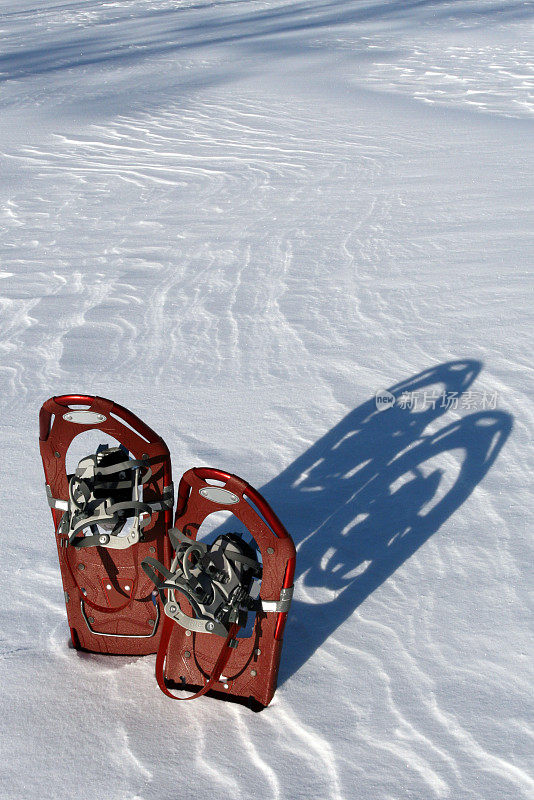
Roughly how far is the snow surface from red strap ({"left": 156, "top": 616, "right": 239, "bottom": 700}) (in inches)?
5.7

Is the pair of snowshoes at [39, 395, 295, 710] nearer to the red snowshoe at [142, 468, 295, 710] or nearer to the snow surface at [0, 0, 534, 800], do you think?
the red snowshoe at [142, 468, 295, 710]

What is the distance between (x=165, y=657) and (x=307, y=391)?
2.34 m

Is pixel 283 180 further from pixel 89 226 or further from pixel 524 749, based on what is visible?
pixel 524 749

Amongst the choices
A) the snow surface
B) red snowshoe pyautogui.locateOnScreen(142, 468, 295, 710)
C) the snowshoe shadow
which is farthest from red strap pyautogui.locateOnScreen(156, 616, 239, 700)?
the snowshoe shadow

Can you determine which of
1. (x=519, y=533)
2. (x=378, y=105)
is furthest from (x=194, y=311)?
(x=378, y=105)

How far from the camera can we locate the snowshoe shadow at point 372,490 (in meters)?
3.17

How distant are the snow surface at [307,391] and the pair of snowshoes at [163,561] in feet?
0.47

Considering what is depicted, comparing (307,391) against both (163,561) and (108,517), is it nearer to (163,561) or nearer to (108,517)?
(163,561)

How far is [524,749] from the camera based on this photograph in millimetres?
2480

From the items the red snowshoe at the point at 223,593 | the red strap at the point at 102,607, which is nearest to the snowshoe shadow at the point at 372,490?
the red snowshoe at the point at 223,593

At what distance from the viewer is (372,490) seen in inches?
150

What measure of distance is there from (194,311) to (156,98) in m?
8.04

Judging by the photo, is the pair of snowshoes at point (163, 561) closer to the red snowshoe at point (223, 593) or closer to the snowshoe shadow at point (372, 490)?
the red snowshoe at point (223, 593)

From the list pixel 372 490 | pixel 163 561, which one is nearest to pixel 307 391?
pixel 372 490
